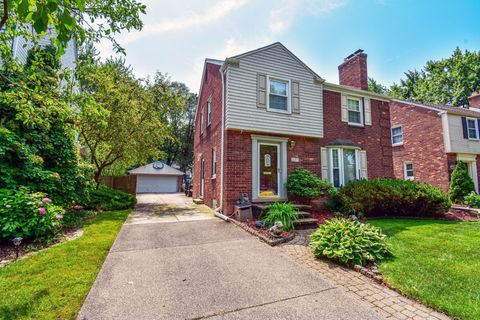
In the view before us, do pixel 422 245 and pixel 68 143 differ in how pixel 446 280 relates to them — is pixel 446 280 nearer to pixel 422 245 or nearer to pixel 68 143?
pixel 422 245

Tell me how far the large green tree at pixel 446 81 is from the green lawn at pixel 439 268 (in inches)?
1052

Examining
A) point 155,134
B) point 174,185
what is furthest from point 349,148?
point 174,185

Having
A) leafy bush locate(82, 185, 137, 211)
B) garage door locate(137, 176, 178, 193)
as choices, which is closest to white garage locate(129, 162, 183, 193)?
garage door locate(137, 176, 178, 193)

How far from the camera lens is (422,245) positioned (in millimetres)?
5289

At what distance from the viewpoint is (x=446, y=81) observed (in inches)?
1056

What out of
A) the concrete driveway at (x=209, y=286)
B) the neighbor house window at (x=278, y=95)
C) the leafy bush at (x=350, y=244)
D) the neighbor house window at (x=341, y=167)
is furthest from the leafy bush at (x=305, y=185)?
the concrete driveway at (x=209, y=286)

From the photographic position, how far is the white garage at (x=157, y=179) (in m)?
26.0

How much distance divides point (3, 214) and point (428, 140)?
2022cm

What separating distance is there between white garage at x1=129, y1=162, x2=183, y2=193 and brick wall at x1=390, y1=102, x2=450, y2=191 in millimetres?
22041

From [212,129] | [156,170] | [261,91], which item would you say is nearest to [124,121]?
[212,129]

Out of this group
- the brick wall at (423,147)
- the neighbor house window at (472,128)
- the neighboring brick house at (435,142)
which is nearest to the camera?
the neighboring brick house at (435,142)

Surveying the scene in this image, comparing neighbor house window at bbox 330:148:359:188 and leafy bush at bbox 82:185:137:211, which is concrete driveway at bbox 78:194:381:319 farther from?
neighbor house window at bbox 330:148:359:188

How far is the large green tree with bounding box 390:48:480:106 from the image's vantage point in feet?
80.3

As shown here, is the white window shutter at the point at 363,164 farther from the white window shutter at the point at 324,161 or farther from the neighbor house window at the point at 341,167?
the white window shutter at the point at 324,161
